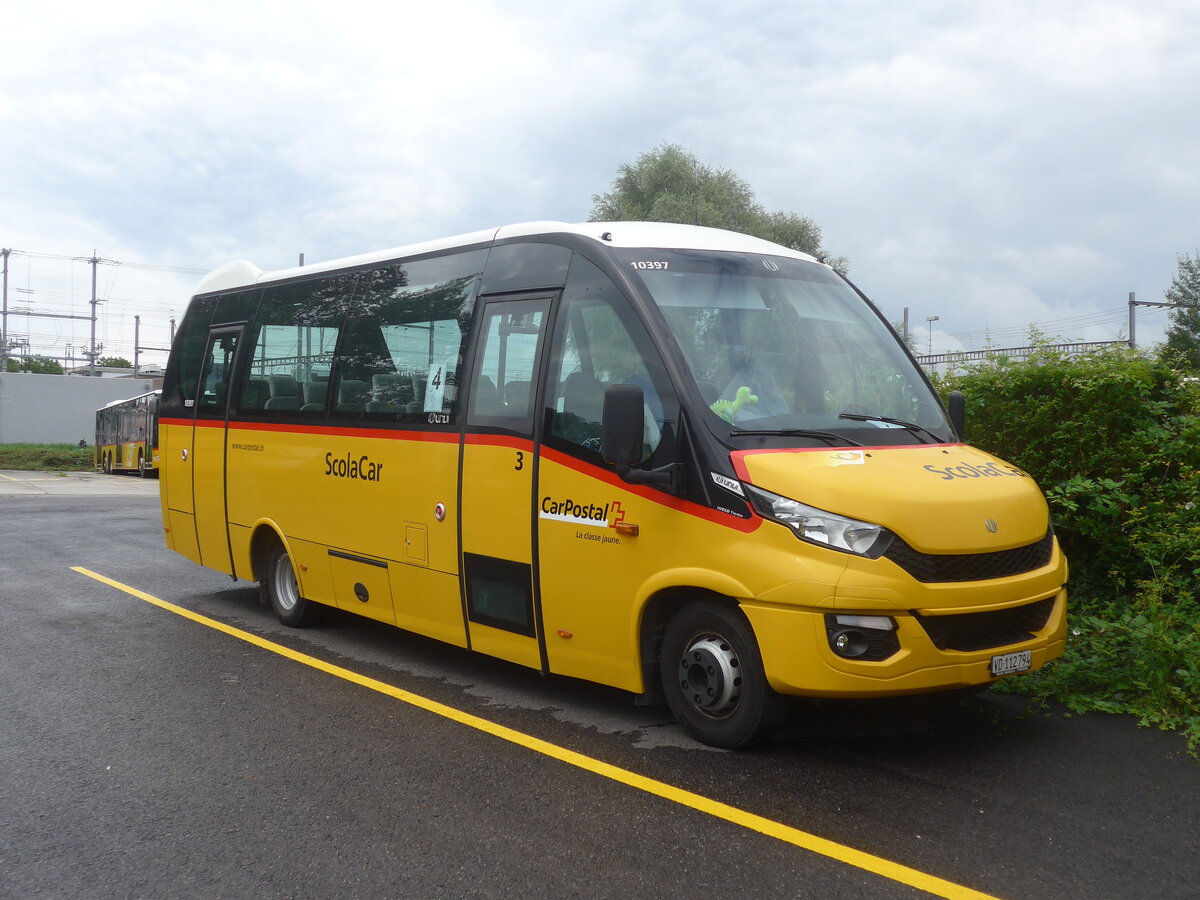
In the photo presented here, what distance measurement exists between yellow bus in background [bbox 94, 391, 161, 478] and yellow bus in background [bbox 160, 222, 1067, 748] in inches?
1332

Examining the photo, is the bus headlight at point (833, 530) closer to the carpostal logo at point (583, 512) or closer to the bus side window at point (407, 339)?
the carpostal logo at point (583, 512)

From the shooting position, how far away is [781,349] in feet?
18.6

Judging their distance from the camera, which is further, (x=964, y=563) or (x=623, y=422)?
(x=623, y=422)

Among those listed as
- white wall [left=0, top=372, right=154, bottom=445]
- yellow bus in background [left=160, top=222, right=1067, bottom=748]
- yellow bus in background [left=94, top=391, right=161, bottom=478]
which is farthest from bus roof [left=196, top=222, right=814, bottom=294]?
white wall [left=0, top=372, right=154, bottom=445]

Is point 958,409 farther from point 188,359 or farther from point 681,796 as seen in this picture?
point 188,359

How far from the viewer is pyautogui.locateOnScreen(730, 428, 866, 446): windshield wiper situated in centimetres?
515

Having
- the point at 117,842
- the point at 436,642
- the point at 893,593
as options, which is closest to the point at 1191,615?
the point at 893,593

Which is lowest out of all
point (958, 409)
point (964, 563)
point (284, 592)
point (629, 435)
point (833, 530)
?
point (284, 592)

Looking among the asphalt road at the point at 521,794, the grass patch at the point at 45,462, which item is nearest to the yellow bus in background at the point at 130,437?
the grass patch at the point at 45,462

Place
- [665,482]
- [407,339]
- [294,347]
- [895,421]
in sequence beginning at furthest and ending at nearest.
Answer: [294,347]
[407,339]
[895,421]
[665,482]

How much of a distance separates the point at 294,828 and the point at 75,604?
6.20 metres

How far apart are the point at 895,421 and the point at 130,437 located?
39.7 metres

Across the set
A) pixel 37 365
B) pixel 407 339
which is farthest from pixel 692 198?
pixel 37 365

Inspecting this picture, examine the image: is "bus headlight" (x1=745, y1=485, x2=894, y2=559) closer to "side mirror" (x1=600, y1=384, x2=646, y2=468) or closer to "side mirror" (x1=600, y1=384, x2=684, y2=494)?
"side mirror" (x1=600, y1=384, x2=684, y2=494)
